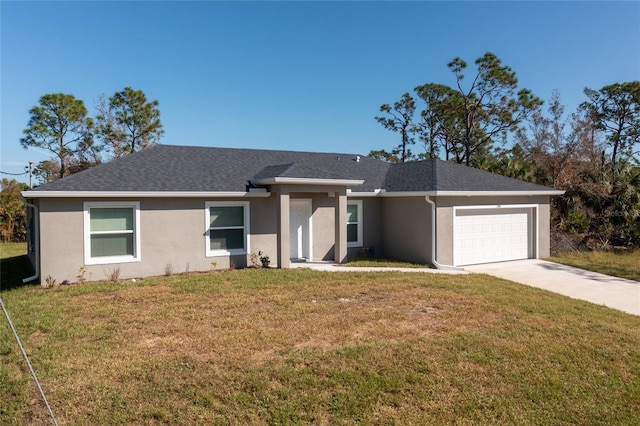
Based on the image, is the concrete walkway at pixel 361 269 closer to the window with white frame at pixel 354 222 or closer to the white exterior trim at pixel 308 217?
the white exterior trim at pixel 308 217

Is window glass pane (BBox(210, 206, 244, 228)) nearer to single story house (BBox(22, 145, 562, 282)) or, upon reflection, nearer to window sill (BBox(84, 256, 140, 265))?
single story house (BBox(22, 145, 562, 282))

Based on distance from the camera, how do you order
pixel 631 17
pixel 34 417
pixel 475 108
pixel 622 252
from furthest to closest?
pixel 475 108 < pixel 622 252 < pixel 631 17 < pixel 34 417

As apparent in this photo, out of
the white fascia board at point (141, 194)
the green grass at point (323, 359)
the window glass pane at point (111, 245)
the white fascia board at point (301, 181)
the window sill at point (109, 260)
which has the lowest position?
the green grass at point (323, 359)

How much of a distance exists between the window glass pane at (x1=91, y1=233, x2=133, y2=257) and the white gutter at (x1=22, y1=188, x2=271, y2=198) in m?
1.29

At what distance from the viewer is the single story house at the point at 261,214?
11383 mm

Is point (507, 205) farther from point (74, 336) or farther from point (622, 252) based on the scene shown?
point (74, 336)

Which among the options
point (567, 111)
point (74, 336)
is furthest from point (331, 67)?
point (74, 336)

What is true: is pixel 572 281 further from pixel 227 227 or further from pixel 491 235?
pixel 227 227

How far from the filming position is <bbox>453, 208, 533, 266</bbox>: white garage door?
14.3 m

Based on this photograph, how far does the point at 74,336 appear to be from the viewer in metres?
6.62

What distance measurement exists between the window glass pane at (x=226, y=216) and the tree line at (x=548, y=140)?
14516 millimetres

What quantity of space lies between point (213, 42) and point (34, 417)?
54.2 feet

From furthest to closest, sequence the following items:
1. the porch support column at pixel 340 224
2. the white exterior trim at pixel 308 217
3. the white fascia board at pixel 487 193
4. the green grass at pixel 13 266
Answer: the white exterior trim at pixel 308 217
the porch support column at pixel 340 224
the white fascia board at pixel 487 193
the green grass at pixel 13 266

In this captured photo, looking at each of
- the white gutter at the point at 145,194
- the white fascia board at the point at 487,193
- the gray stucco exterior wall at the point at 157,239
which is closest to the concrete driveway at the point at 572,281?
the white fascia board at the point at 487,193
